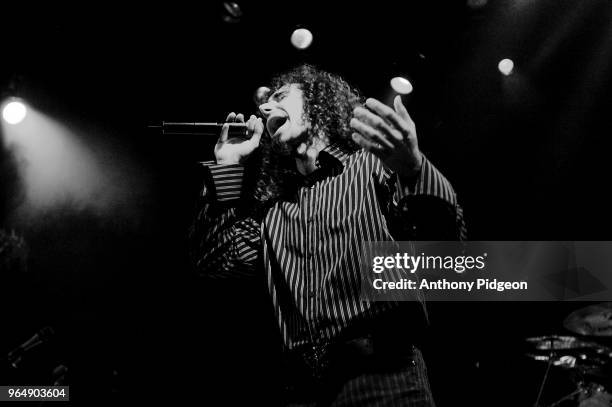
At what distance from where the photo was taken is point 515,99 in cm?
333

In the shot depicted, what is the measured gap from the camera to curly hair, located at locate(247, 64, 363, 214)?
1.88 m

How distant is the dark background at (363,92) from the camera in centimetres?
304

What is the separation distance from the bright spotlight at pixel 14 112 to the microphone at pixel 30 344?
1.78 metres

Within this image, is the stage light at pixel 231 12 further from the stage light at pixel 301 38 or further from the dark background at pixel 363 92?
the stage light at pixel 301 38

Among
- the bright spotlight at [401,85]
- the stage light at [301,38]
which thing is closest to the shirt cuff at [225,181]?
the stage light at [301,38]

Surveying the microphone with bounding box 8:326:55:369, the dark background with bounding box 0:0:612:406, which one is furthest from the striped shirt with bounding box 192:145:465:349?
the microphone with bounding box 8:326:55:369

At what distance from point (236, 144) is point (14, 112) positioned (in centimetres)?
288

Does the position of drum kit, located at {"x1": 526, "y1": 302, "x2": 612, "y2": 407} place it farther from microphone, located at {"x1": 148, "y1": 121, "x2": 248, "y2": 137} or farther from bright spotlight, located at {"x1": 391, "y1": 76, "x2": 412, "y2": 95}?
microphone, located at {"x1": 148, "y1": 121, "x2": 248, "y2": 137}

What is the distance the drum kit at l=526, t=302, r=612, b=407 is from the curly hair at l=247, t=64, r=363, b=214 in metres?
2.09

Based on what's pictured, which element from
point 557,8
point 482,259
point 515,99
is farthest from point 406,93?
point 482,259

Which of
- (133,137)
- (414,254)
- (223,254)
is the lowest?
(414,254)

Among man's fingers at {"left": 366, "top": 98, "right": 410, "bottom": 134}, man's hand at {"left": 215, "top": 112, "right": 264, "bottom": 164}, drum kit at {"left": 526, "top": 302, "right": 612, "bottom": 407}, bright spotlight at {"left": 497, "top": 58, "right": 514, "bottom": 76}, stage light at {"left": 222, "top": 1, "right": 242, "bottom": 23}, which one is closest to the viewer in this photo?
man's fingers at {"left": 366, "top": 98, "right": 410, "bottom": 134}

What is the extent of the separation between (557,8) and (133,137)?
133 inches

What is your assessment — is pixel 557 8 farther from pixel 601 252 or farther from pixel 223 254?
pixel 223 254
